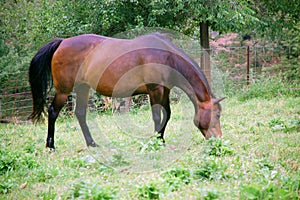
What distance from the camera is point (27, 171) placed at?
13.6ft

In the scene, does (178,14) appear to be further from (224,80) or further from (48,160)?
(48,160)

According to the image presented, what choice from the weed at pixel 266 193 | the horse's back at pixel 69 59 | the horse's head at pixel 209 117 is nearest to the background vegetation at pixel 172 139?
the weed at pixel 266 193

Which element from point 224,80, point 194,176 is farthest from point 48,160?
point 224,80

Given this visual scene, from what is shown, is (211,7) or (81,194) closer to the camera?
(81,194)

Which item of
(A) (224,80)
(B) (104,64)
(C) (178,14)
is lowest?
(A) (224,80)

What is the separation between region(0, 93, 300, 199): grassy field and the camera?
3.15 m

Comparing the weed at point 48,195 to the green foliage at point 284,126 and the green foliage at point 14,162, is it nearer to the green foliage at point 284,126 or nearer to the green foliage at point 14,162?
the green foliage at point 14,162

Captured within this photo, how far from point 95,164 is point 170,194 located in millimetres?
1408

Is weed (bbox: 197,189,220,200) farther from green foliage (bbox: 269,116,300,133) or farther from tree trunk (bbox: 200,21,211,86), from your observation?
tree trunk (bbox: 200,21,211,86)

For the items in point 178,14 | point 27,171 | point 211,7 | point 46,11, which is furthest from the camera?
point 46,11

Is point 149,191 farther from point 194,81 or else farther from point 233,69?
point 233,69

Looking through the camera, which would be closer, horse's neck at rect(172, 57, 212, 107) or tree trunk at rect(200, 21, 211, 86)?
horse's neck at rect(172, 57, 212, 107)

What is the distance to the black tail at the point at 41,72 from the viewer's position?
581 centimetres

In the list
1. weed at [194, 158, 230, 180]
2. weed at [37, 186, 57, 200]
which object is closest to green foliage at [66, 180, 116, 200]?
weed at [37, 186, 57, 200]
